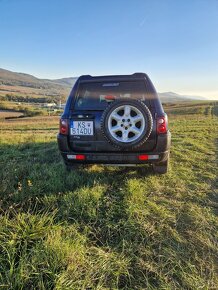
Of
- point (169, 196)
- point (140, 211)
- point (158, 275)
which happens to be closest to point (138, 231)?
point (140, 211)

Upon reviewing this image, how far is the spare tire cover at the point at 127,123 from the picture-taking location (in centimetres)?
298

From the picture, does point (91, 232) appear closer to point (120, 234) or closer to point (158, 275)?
point (120, 234)

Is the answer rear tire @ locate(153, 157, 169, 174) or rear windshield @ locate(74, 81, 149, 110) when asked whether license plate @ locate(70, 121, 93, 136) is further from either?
rear tire @ locate(153, 157, 169, 174)

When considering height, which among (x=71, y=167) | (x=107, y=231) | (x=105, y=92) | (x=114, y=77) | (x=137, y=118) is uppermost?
(x=114, y=77)

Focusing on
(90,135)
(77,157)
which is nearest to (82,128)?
(90,135)

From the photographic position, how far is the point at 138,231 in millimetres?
2344

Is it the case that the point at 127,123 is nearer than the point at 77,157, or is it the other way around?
the point at 127,123

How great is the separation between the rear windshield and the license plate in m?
0.40

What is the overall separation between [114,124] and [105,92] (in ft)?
2.82

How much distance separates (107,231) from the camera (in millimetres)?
2367

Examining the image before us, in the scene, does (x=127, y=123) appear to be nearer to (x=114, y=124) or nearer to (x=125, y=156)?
(x=114, y=124)

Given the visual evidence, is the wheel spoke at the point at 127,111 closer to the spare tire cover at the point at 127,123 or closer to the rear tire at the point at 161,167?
the spare tire cover at the point at 127,123

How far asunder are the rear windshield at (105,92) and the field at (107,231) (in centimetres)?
130

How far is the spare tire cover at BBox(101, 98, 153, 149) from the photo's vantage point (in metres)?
2.98
